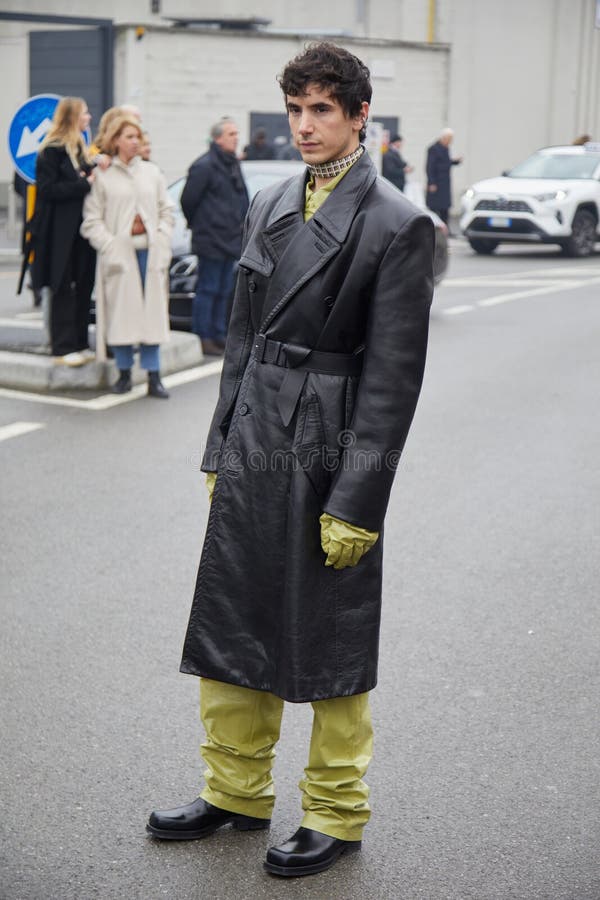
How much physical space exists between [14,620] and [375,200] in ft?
8.85

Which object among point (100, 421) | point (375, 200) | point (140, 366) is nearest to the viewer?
point (375, 200)

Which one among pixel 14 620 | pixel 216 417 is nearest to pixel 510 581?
pixel 14 620

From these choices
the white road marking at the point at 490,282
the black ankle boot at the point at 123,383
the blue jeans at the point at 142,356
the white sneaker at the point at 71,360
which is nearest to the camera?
the blue jeans at the point at 142,356

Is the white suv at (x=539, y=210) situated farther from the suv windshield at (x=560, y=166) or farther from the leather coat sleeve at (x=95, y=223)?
the leather coat sleeve at (x=95, y=223)

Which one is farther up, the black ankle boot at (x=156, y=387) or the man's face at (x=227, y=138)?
the man's face at (x=227, y=138)

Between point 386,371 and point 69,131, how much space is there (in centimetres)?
695

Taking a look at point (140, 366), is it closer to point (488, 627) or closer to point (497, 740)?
point (488, 627)

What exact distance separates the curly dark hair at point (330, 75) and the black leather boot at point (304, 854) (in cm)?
183

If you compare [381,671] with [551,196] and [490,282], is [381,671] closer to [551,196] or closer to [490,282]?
[490,282]

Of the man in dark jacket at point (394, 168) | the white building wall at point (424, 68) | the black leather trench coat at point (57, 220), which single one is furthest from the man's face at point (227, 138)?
the white building wall at point (424, 68)

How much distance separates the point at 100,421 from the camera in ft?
29.8

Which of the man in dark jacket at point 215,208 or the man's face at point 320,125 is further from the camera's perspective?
the man in dark jacket at point 215,208

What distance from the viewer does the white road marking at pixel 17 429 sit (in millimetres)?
8719

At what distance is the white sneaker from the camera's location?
10.1 metres
